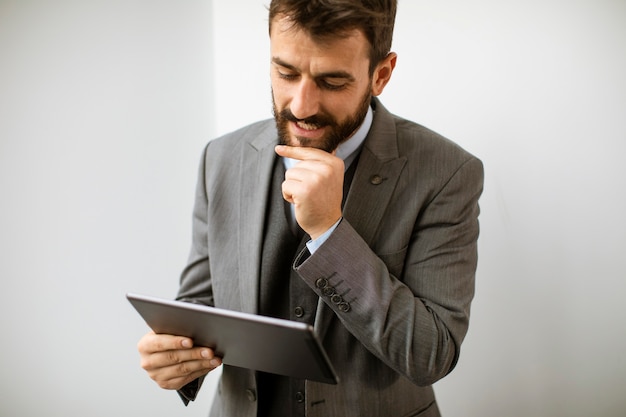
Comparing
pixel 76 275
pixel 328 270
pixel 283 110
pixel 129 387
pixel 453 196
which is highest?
pixel 283 110

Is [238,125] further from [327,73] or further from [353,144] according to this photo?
[327,73]

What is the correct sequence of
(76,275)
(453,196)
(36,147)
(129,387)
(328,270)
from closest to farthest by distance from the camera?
(328,270), (453,196), (36,147), (76,275), (129,387)

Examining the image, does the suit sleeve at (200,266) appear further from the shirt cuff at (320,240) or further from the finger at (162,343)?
the shirt cuff at (320,240)

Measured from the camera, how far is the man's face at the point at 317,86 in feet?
3.86

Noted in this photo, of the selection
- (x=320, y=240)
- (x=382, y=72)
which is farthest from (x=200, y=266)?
(x=382, y=72)

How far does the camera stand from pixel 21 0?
1.68 m

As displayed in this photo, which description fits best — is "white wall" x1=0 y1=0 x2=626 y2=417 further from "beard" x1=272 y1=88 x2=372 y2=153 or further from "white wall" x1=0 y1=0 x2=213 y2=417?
"beard" x1=272 y1=88 x2=372 y2=153

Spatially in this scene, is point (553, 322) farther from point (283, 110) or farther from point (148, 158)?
point (148, 158)

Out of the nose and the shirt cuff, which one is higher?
the nose

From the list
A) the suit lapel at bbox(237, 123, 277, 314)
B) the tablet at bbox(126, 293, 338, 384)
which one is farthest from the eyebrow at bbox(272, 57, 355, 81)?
the tablet at bbox(126, 293, 338, 384)

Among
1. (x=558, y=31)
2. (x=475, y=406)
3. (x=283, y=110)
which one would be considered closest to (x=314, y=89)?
(x=283, y=110)

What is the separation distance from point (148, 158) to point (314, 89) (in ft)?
3.37

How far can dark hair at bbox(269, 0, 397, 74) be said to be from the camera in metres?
1.14

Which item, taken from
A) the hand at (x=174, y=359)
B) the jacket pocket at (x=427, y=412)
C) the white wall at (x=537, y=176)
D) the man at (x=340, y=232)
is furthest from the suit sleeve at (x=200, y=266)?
the white wall at (x=537, y=176)
